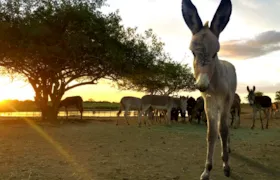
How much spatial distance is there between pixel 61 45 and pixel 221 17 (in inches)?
715

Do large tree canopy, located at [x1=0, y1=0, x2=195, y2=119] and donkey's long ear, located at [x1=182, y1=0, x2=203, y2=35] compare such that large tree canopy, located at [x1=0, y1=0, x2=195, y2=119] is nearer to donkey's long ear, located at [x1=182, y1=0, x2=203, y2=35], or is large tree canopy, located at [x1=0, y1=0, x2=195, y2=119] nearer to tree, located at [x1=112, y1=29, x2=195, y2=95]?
tree, located at [x1=112, y1=29, x2=195, y2=95]

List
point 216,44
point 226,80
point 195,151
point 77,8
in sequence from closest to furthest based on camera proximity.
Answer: point 216,44 → point 226,80 → point 195,151 → point 77,8

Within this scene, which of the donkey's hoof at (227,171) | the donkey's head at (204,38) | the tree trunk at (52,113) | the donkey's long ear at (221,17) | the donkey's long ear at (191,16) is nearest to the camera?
the donkey's head at (204,38)

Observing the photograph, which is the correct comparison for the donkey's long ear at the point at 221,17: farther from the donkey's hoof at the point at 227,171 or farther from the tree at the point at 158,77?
the tree at the point at 158,77

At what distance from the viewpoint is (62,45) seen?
22.2 meters

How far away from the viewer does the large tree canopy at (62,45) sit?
69.9 feet

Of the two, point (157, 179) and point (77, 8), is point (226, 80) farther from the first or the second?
point (77, 8)

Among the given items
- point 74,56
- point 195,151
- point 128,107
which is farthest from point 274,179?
point 128,107

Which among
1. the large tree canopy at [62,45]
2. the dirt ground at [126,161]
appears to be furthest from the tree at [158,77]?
the dirt ground at [126,161]

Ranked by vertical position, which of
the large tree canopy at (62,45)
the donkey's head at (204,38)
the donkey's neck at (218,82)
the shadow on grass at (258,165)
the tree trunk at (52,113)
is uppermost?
the large tree canopy at (62,45)

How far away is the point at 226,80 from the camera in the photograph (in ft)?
19.2

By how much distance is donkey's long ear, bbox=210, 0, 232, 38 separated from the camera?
200 inches

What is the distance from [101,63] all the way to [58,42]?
138 inches

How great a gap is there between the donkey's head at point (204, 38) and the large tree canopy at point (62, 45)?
1679 cm
